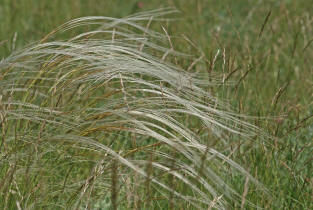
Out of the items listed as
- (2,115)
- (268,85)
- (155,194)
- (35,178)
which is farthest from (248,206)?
(268,85)

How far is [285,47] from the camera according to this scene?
3664 millimetres

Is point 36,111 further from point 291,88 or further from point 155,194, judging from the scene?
point 291,88

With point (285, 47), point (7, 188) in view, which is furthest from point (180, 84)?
point (285, 47)

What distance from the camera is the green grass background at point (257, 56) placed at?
6.64 feet

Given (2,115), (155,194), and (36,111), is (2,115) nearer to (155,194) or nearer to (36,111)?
(36,111)

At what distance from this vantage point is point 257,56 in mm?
3432

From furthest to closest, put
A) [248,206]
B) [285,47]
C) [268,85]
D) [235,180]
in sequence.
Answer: [285,47], [268,85], [235,180], [248,206]

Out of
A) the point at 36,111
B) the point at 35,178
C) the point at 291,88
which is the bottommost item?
the point at 291,88

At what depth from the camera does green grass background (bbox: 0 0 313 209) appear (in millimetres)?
2023

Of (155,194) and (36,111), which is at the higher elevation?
(36,111)

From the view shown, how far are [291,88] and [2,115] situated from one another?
1.98 meters

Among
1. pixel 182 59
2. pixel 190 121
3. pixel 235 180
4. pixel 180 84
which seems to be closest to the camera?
pixel 180 84

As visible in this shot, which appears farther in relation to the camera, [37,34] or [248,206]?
[37,34]

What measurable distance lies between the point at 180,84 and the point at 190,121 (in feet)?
2.62
